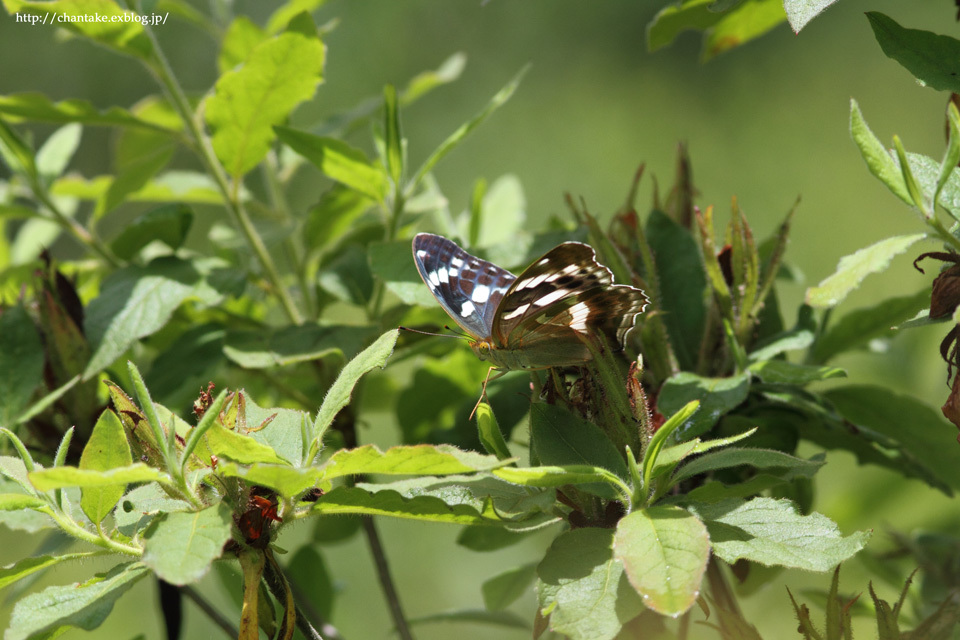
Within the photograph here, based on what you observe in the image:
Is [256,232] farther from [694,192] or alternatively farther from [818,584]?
[818,584]

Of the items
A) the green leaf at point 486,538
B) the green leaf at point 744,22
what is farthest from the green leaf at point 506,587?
the green leaf at point 744,22

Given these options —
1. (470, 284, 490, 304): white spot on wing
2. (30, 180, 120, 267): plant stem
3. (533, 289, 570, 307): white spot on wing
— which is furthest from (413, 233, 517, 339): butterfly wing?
(30, 180, 120, 267): plant stem

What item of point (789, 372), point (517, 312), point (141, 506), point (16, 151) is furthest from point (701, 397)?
point (16, 151)

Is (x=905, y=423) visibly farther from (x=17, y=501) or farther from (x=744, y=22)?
(x=17, y=501)

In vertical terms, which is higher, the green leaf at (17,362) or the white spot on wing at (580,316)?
the green leaf at (17,362)

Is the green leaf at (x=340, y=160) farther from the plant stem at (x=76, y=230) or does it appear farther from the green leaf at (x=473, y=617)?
the green leaf at (x=473, y=617)

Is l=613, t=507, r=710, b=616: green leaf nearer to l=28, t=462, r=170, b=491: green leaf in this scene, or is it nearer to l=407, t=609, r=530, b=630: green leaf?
l=28, t=462, r=170, b=491: green leaf
